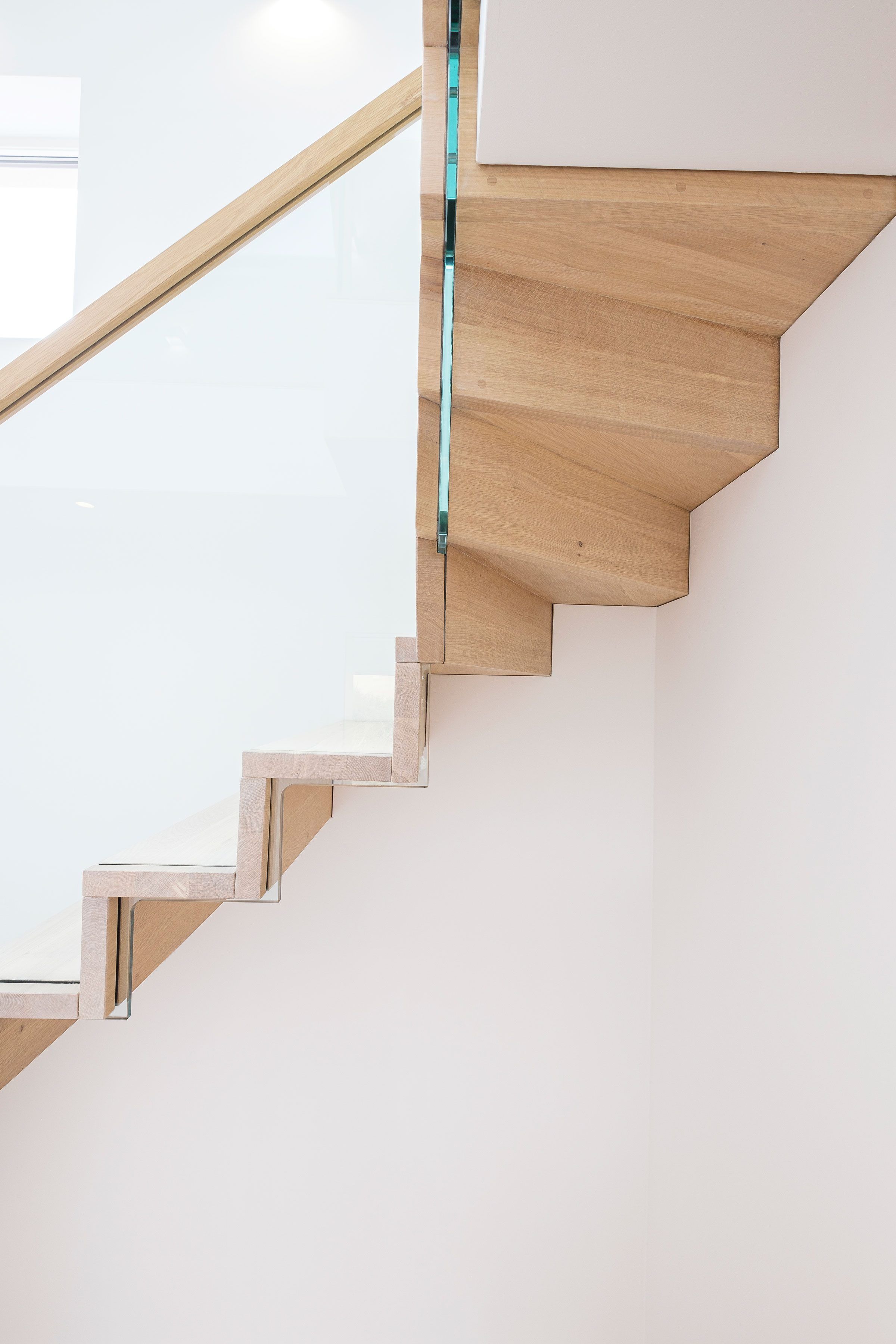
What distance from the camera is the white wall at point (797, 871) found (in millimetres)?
1043

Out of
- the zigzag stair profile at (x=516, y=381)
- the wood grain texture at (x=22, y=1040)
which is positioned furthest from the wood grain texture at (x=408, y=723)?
the wood grain texture at (x=22, y=1040)

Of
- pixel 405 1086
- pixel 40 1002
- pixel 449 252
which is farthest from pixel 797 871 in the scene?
pixel 405 1086

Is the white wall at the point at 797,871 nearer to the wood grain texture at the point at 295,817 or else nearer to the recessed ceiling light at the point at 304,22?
the wood grain texture at the point at 295,817

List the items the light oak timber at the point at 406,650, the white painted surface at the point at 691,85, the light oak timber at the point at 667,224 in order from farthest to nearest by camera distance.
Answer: the light oak timber at the point at 406,650 → the light oak timber at the point at 667,224 → the white painted surface at the point at 691,85

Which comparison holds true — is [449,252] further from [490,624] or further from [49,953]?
[49,953]

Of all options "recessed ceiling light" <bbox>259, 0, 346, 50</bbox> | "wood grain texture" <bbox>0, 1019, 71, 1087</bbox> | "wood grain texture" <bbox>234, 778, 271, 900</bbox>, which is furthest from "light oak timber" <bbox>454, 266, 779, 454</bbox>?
"recessed ceiling light" <bbox>259, 0, 346, 50</bbox>

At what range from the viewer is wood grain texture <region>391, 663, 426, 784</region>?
1372 millimetres

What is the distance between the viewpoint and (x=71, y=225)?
9.97 ft

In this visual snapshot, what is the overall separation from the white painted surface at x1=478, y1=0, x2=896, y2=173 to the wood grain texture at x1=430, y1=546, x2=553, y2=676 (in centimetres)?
69

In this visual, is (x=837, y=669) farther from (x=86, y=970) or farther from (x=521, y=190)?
(x=86, y=970)

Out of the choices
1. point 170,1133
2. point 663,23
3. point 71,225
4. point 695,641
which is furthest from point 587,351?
point 71,225

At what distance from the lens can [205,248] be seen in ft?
4.94

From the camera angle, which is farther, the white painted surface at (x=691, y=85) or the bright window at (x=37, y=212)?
the bright window at (x=37, y=212)

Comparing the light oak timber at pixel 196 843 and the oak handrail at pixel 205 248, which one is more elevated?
the oak handrail at pixel 205 248
